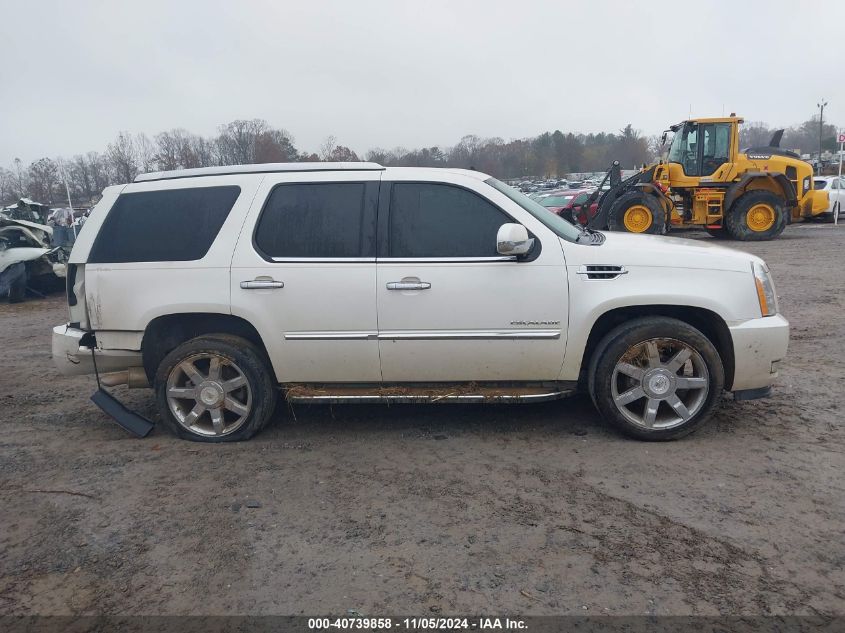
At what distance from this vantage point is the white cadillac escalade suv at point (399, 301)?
4.20m

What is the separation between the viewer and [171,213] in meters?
4.53

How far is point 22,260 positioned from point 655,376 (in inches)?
475

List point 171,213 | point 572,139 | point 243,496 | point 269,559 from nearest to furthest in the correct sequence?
point 269,559 < point 243,496 < point 171,213 < point 572,139

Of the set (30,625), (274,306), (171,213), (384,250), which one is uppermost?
(171,213)

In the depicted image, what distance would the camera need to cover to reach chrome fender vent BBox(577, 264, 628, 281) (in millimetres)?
4184

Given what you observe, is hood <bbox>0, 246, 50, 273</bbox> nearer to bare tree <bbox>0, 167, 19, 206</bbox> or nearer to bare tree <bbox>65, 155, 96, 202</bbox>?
bare tree <bbox>65, 155, 96, 202</bbox>

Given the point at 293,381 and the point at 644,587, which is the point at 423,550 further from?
the point at 293,381

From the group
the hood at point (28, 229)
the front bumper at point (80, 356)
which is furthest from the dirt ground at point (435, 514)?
the hood at point (28, 229)

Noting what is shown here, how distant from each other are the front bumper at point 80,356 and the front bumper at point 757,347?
165 inches

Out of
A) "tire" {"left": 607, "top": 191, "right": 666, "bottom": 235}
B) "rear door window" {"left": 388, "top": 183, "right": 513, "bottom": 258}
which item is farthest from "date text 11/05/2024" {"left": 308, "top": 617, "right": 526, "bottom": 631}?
"tire" {"left": 607, "top": 191, "right": 666, "bottom": 235}

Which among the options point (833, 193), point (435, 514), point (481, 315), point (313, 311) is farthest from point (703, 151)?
point (435, 514)

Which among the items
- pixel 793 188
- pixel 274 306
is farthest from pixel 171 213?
pixel 793 188

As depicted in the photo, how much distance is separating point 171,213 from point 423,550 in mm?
2947

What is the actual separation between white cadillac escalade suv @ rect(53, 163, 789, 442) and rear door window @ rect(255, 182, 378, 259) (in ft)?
0.05
